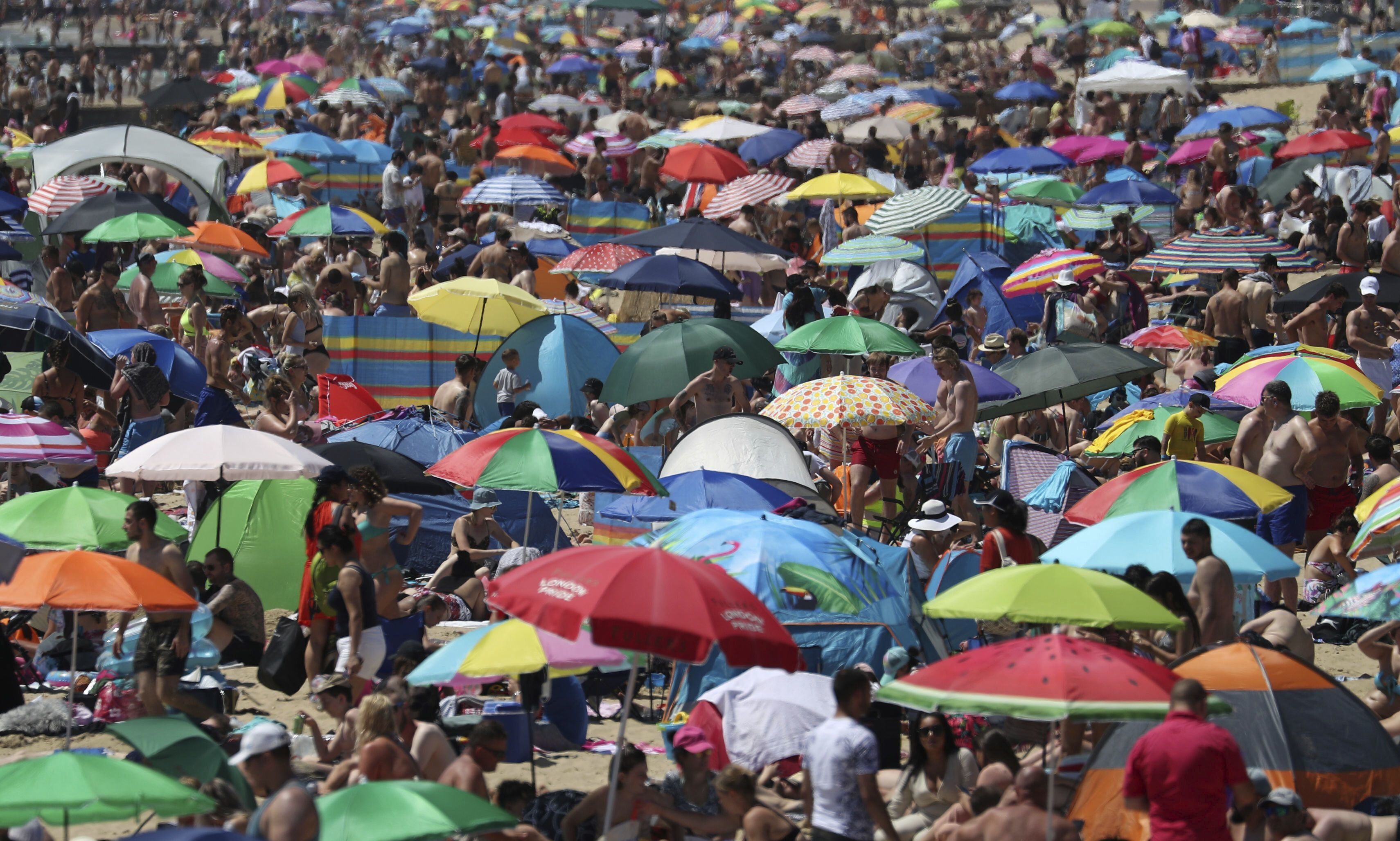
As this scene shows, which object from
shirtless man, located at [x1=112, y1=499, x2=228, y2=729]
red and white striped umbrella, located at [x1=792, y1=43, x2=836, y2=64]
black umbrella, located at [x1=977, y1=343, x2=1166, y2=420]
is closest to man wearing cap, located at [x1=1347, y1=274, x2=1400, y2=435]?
black umbrella, located at [x1=977, y1=343, x2=1166, y2=420]

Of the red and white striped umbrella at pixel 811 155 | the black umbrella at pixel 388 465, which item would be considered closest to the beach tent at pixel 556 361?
the black umbrella at pixel 388 465

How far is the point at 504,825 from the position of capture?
5.66m

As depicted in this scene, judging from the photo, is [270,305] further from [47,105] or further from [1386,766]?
[47,105]

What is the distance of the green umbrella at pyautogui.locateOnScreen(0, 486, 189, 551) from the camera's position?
27.7ft

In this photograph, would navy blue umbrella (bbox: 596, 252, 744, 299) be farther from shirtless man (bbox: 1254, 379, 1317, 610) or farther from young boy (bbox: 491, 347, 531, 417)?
shirtless man (bbox: 1254, 379, 1317, 610)

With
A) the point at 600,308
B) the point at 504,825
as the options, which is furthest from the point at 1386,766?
the point at 600,308

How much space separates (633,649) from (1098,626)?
1945 millimetres

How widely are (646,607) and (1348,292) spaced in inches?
414

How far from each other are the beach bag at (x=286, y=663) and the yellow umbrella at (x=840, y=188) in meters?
12.4

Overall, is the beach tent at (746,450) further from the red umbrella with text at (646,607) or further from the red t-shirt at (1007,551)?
the red umbrella with text at (646,607)

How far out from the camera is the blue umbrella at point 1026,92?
30.3 m

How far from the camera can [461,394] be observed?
1307 centimetres

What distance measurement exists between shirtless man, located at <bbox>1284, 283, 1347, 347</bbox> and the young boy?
6151 mm

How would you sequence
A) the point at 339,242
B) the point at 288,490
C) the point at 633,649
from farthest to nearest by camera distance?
the point at 339,242, the point at 288,490, the point at 633,649
